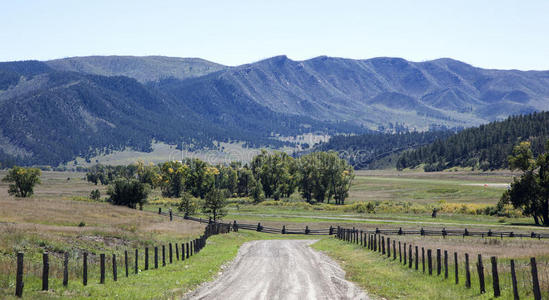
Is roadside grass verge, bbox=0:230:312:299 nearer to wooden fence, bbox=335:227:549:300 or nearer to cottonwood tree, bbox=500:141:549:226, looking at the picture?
wooden fence, bbox=335:227:549:300

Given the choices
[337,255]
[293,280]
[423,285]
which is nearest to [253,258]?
[337,255]

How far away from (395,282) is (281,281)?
233 inches

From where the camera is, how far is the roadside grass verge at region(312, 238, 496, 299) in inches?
879

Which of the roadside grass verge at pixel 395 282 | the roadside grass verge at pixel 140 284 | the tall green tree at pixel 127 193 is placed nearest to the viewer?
the roadside grass verge at pixel 140 284

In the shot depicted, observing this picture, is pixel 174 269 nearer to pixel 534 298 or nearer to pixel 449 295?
pixel 449 295

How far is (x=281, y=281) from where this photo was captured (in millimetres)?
25625

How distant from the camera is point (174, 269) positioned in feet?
97.4

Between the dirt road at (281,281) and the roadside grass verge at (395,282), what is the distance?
0.88 meters

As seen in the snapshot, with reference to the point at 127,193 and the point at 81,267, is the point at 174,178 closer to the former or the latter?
the point at 127,193

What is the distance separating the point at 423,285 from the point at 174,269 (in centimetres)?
1429

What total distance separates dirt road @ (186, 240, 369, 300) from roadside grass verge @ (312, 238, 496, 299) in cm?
88

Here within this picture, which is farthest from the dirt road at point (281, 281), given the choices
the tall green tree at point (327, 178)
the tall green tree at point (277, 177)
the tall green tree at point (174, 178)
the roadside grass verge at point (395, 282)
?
the tall green tree at point (174, 178)

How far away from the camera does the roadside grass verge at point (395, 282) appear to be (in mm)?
22328

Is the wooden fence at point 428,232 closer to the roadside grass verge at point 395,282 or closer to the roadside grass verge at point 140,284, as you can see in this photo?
the roadside grass verge at point 395,282
